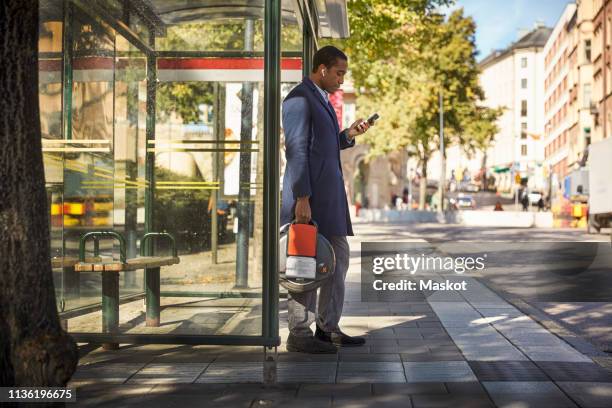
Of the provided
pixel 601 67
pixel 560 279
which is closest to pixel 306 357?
pixel 560 279

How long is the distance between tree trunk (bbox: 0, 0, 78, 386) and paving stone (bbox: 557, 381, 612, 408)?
2564mm

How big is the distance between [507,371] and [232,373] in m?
1.65

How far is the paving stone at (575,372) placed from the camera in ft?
17.0

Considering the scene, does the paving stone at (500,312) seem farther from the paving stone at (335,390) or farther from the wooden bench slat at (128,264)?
the paving stone at (335,390)

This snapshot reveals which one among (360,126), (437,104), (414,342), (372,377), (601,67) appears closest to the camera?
(372,377)

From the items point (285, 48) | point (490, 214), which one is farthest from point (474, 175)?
point (285, 48)

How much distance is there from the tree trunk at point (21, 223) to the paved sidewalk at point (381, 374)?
975 mm

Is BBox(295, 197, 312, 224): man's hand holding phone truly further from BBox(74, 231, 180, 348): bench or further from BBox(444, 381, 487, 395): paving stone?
BBox(444, 381, 487, 395): paving stone

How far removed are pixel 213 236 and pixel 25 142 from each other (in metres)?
3.03

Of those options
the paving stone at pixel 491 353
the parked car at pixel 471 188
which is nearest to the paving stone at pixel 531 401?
the paving stone at pixel 491 353

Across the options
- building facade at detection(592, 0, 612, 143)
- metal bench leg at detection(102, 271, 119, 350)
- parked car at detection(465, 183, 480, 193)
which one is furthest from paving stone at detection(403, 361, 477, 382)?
parked car at detection(465, 183, 480, 193)

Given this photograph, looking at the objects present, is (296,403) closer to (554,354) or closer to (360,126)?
(554,354)

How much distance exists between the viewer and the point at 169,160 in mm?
6762

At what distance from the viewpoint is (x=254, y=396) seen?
476cm
